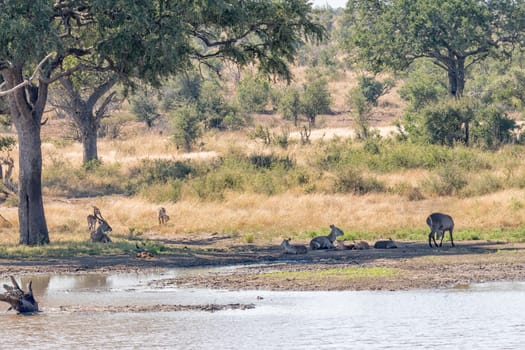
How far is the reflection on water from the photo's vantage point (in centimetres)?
1328

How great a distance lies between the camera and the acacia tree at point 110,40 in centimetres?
2227

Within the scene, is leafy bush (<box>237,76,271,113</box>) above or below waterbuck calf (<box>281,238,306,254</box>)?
above

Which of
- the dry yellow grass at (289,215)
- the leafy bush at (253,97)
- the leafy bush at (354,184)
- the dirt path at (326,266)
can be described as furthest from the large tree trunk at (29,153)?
the leafy bush at (253,97)

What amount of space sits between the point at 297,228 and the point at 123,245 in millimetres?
5575

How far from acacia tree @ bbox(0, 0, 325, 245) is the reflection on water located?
692 cm

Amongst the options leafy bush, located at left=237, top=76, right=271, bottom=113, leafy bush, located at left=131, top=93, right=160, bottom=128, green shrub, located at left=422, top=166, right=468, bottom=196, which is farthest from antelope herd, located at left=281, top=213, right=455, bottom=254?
leafy bush, located at left=131, top=93, right=160, bottom=128

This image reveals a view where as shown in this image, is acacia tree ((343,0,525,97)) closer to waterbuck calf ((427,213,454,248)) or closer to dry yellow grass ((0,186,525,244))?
dry yellow grass ((0,186,525,244))

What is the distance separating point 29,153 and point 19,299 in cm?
1007

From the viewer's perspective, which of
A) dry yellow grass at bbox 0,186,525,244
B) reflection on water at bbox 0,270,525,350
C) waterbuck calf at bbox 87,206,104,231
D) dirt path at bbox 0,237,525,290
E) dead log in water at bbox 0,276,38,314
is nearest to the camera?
reflection on water at bbox 0,270,525,350

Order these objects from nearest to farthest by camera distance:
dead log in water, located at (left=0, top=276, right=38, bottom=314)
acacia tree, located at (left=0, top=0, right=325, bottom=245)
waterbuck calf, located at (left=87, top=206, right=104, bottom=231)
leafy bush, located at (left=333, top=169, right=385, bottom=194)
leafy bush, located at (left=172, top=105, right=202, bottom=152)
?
dead log in water, located at (left=0, top=276, right=38, bottom=314)
acacia tree, located at (left=0, top=0, right=325, bottom=245)
waterbuck calf, located at (left=87, top=206, right=104, bottom=231)
leafy bush, located at (left=333, top=169, right=385, bottom=194)
leafy bush, located at (left=172, top=105, right=202, bottom=152)

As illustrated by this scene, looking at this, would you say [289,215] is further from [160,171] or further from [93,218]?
[160,171]

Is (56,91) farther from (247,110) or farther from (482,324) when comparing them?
(482,324)

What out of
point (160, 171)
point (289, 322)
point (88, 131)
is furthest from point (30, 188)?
point (88, 131)

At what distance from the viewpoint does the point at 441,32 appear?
49.2 meters
